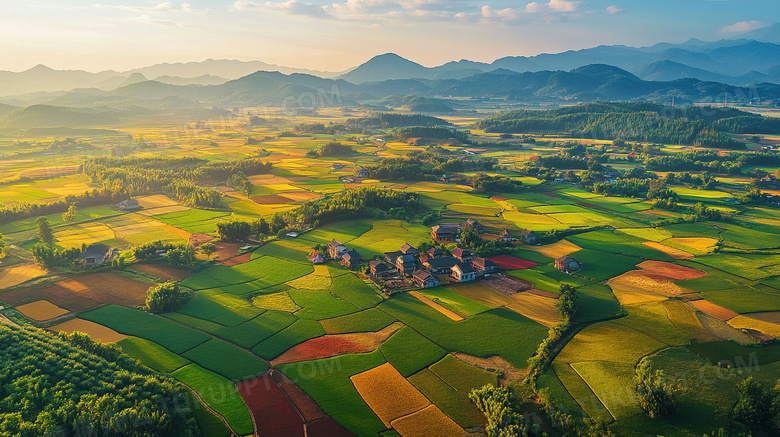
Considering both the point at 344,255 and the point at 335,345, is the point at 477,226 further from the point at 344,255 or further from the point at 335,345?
the point at 335,345

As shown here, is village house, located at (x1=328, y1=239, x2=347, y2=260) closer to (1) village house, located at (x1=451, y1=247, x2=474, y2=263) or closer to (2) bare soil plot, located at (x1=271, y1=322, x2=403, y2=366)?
(1) village house, located at (x1=451, y1=247, x2=474, y2=263)

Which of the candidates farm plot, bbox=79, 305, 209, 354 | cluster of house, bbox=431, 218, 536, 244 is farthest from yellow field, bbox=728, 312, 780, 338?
farm plot, bbox=79, 305, 209, 354

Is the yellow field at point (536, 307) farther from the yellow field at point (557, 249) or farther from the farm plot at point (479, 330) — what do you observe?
the yellow field at point (557, 249)

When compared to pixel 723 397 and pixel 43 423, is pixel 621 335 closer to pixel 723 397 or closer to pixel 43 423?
pixel 723 397

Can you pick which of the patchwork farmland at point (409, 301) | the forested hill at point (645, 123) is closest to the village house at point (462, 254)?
the patchwork farmland at point (409, 301)

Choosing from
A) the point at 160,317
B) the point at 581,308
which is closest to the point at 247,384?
the point at 160,317

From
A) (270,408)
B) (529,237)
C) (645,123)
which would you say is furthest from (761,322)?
Answer: (645,123)
